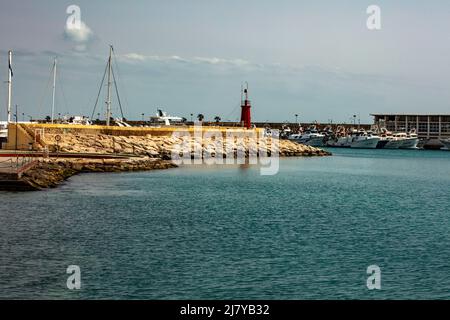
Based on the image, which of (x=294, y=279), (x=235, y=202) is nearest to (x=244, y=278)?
(x=294, y=279)

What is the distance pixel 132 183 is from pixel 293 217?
1895 cm

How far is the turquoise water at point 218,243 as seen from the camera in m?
21.4

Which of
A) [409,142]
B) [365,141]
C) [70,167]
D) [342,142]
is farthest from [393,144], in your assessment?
[70,167]

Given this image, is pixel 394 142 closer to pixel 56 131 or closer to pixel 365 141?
pixel 365 141

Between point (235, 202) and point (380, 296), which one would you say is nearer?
point (380, 296)

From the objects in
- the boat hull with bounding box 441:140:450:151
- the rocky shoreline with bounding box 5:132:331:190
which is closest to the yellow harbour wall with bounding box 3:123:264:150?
the rocky shoreline with bounding box 5:132:331:190

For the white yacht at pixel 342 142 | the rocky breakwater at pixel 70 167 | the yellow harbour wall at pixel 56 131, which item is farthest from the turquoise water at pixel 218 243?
the white yacht at pixel 342 142

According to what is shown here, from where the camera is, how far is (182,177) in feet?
202

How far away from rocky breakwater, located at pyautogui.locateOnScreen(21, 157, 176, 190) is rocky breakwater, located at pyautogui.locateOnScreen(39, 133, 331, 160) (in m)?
8.58

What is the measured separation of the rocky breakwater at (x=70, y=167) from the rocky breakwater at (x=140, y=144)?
858cm

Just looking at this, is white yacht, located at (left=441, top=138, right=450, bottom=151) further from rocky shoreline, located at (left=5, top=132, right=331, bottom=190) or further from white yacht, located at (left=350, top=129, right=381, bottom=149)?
rocky shoreline, located at (left=5, top=132, right=331, bottom=190)

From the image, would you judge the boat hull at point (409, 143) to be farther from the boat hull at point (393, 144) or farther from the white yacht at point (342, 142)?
the white yacht at point (342, 142)

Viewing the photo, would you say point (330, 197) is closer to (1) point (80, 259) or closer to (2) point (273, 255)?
(2) point (273, 255)

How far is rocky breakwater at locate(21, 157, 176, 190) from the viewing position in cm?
4647
